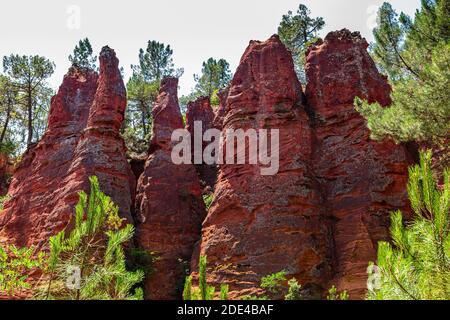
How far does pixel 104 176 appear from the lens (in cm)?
2481

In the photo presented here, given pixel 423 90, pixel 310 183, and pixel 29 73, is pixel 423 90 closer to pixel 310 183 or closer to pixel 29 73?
pixel 310 183

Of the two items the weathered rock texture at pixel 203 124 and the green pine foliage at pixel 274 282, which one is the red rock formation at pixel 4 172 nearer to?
the weathered rock texture at pixel 203 124

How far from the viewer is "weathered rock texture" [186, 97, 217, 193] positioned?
106 ft

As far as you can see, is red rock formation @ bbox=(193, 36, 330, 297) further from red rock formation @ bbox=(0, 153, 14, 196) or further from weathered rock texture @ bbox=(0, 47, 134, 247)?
red rock formation @ bbox=(0, 153, 14, 196)

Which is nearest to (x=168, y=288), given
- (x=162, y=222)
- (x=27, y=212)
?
(x=162, y=222)

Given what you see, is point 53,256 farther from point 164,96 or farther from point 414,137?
point 164,96

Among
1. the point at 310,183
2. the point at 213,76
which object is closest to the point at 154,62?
the point at 213,76

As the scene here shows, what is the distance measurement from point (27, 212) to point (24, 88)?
16.0 m

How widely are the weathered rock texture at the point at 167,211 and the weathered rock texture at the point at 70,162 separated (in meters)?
1.43

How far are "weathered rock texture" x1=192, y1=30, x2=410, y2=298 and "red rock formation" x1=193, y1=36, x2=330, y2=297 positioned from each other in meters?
0.05

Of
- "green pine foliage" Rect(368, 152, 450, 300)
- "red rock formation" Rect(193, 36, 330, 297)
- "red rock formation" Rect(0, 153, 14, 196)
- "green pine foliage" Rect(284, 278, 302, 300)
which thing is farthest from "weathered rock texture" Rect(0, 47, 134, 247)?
"green pine foliage" Rect(368, 152, 450, 300)

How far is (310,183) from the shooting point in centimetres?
2188

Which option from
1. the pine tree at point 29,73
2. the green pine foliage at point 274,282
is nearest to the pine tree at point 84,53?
the pine tree at point 29,73

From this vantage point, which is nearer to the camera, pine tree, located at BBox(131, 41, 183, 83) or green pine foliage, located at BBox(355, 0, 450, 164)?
green pine foliage, located at BBox(355, 0, 450, 164)
